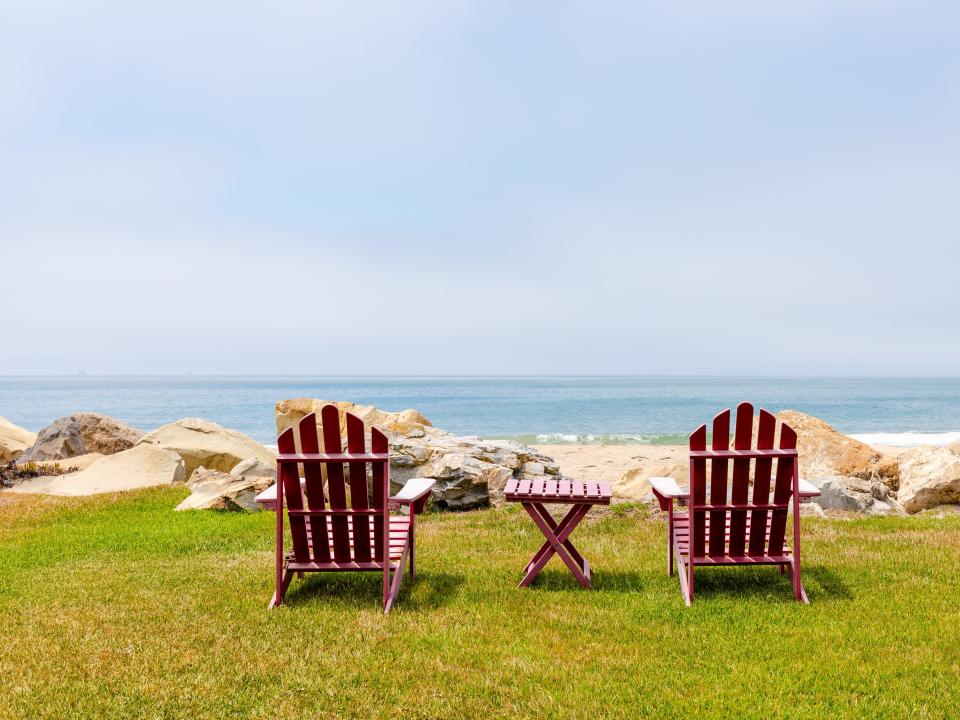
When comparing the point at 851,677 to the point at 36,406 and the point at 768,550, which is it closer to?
the point at 768,550

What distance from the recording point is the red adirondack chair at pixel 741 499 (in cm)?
479

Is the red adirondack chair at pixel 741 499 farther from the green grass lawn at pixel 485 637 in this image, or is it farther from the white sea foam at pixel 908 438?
the white sea foam at pixel 908 438

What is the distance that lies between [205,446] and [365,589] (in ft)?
30.8

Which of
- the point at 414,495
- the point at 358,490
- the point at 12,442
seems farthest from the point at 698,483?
the point at 12,442

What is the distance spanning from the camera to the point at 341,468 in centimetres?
489

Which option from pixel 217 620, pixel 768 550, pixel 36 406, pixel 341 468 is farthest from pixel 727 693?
pixel 36 406

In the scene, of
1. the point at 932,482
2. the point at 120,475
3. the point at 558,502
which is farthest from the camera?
the point at 120,475

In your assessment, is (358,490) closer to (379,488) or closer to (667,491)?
(379,488)

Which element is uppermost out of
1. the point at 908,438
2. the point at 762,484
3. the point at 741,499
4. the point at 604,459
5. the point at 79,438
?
the point at 762,484

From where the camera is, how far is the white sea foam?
113 feet

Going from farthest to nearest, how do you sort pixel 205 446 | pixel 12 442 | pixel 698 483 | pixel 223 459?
pixel 12 442
pixel 205 446
pixel 223 459
pixel 698 483

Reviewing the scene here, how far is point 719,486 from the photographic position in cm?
490

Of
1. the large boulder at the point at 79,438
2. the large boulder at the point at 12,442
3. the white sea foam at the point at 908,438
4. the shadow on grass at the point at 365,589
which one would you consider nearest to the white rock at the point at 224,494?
the shadow on grass at the point at 365,589

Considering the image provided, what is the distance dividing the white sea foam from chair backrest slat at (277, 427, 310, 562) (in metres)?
35.7
